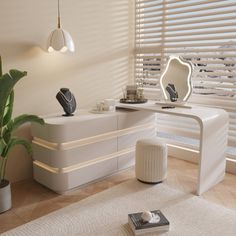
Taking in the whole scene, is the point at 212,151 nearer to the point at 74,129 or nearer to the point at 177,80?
the point at 177,80

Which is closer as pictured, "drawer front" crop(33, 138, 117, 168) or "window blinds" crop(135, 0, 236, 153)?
"drawer front" crop(33, 138, 117, 168)

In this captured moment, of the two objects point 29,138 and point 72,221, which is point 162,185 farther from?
point 29,138

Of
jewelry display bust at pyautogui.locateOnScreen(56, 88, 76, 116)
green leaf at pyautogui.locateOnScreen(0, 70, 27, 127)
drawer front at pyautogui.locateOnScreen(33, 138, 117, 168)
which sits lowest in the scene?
drawer front at pyautogui.locateOnScreen(33, 138, 117, 168)

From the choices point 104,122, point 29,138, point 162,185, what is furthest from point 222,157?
point 29,138

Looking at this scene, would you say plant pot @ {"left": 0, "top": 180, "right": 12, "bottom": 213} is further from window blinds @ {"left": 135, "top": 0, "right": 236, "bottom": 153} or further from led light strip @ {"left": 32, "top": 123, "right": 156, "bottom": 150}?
window blinds @ {"left": 135, "top": 0, "right": 236, "bottom": 153}

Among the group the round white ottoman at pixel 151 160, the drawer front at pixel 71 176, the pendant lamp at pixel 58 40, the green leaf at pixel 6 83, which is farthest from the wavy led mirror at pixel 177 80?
the green leaf at pixel 6 83

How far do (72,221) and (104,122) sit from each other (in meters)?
0.95

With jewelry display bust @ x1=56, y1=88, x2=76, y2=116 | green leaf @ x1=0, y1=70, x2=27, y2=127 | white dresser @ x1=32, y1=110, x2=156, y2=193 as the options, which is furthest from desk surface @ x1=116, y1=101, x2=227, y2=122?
green leaf @ x1=0, y1=70, x2=27, y2=127

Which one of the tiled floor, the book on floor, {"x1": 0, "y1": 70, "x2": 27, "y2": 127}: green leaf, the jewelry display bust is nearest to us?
the book on floor

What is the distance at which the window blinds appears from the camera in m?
2.84

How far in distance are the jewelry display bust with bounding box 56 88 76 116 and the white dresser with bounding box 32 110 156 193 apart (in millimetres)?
79

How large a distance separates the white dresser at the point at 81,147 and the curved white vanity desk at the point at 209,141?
14.1 inches

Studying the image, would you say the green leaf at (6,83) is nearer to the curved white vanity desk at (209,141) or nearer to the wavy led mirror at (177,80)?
the curved white vanity desk at (209,141)

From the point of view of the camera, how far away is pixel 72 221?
194 cm
